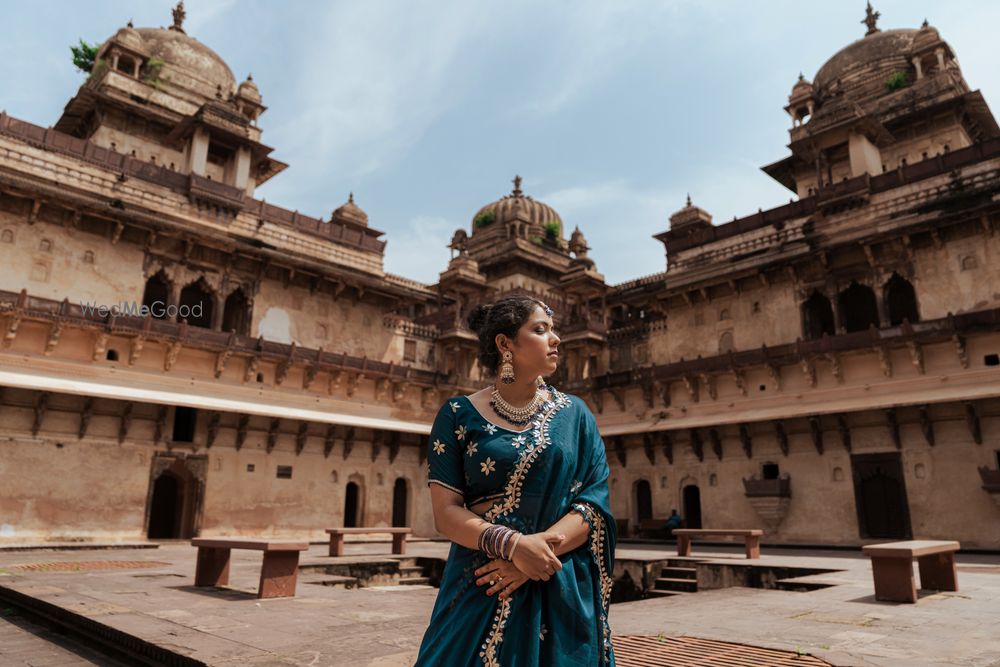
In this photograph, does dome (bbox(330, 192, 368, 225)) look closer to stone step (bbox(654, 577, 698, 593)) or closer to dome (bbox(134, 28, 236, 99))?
dome (bbox(134, 28, 236, 99))

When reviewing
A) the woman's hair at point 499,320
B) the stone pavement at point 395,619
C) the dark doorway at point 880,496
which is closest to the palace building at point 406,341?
the dark doorway at point 880,496

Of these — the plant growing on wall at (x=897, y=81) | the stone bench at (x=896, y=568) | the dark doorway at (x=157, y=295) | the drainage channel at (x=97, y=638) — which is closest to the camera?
the drainage channel at (x=97, y=638)

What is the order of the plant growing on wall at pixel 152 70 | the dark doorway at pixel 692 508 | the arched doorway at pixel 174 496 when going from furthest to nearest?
the plant growing on wall at pixel 152 70 → the dark doorway at pixel 692 508 → the arched doorway at pixel 174 496

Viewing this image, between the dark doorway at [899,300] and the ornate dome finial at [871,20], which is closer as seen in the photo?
the dark doorway at [899,300]

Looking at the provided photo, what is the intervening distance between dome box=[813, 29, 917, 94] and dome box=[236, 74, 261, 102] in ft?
75.9

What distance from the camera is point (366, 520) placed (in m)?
22.2

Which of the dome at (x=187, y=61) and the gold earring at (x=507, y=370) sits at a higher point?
the dome at (x=187, y=61)

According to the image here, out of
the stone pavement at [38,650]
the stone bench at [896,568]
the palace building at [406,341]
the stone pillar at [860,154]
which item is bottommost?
the stone pavement at [38,650]

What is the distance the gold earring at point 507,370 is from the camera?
2820mm

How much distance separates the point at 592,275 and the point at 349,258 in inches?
351

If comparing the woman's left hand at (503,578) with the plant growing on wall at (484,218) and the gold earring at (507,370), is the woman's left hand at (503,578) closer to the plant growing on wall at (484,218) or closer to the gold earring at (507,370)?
the gold earring at (507,370)

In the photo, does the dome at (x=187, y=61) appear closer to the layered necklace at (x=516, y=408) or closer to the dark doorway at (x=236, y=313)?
the dark doorway at (x=236, y=313)

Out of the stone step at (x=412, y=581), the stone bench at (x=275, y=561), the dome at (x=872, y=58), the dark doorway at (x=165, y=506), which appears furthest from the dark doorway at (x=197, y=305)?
the dome at (x=872, y=58)

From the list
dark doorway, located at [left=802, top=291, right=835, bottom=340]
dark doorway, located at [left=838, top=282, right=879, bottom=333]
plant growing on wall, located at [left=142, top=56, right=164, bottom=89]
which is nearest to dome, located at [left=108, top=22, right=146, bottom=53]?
plant growing on wall, located at [left=142, top=56, right=164, bottom=89]
